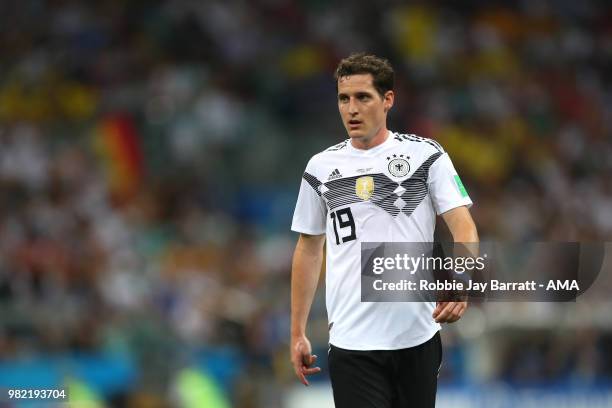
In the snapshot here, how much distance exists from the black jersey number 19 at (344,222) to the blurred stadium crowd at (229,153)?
399 centimetres

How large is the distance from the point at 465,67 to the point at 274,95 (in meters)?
2.86

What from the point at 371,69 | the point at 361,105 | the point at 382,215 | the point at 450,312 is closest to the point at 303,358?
the point at 382,215

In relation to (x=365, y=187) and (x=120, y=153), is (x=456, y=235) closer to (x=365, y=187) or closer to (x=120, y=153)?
(x=365, y=187)

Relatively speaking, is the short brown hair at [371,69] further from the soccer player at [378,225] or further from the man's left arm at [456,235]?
the man's left arm at [456,235]

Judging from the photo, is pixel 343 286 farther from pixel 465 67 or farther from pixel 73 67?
pixel 465 67

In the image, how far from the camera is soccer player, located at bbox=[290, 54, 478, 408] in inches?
203

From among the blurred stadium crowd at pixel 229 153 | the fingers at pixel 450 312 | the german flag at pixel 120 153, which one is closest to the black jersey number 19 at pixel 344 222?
the fingers at pixel 450 312

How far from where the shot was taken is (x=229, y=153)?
1303cm

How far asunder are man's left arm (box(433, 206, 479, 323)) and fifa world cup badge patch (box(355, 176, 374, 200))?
0.35 meters

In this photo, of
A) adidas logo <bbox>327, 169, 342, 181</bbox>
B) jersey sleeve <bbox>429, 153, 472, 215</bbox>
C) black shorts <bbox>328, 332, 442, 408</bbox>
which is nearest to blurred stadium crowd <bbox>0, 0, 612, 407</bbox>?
black shorts <bbox>328, 332, 442, 408</bbox>

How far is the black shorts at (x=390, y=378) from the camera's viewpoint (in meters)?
5.14

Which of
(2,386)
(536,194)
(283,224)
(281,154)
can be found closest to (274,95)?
(281,154)

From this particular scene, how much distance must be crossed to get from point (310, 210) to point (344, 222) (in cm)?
25

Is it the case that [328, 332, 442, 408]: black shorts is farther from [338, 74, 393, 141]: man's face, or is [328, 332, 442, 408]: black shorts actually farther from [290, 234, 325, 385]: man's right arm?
[338, 74, 393, 141]: man's face
